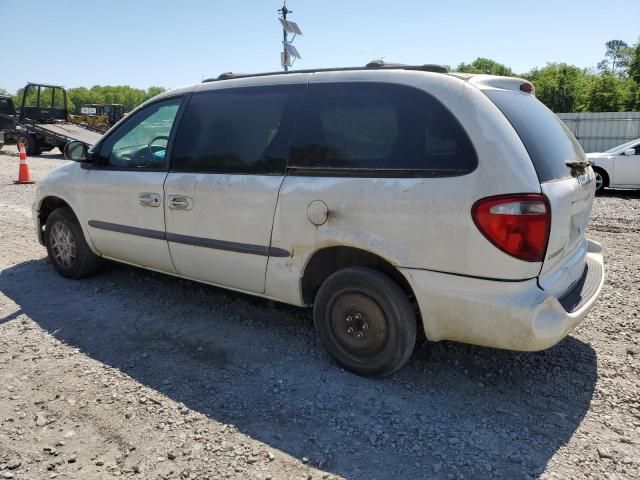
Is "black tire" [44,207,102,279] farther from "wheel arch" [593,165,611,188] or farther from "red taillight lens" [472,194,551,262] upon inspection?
"wheel arch" [593,165,611,188]

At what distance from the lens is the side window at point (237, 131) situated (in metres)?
3.36

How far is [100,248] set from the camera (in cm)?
458

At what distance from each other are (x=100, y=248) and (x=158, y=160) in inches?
45.7

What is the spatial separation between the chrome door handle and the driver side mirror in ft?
3.05

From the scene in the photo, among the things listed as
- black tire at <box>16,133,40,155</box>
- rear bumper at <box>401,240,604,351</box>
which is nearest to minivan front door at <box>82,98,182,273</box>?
rear bumper at <box>401,240,604,351</box>

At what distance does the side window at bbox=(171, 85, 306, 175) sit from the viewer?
3.36 m

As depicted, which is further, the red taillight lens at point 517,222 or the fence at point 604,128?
the fence at point 604,128

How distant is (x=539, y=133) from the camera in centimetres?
289

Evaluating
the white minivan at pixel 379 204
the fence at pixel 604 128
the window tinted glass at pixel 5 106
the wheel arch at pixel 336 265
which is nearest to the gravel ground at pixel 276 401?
the white minivan at pixel 379 204

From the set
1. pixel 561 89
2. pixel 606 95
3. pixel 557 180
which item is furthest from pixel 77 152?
pixel 561 89

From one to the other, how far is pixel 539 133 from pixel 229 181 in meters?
2.02

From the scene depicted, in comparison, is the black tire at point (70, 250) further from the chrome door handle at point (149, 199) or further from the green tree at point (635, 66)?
the green tree at point (635, 66)

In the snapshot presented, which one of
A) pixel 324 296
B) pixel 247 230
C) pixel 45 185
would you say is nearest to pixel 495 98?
pixel 324 296

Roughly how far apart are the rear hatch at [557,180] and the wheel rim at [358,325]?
3.07 ft
